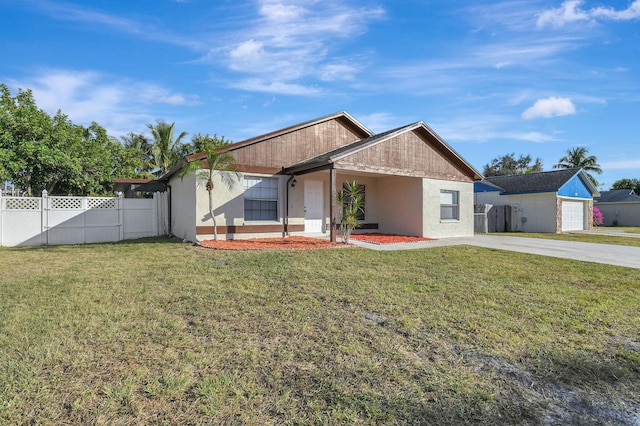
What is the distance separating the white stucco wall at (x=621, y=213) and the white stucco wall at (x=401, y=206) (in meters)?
31.4

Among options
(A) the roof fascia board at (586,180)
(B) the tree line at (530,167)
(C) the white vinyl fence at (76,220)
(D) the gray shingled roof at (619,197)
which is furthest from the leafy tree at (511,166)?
(C) the white vinyl fence at (76,220)

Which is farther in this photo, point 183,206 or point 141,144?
point 141,144

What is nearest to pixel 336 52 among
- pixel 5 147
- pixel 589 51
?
pixel 589 51

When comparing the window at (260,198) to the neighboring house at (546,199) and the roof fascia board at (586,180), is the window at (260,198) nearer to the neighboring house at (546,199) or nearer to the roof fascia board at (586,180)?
the neighboring house at (546,199)

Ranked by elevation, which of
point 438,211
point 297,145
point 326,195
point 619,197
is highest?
point 297,145

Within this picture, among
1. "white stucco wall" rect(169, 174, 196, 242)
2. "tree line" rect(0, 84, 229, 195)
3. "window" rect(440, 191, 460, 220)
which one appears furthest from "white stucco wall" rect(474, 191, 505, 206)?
"white stucco wall" rect(169, 174, 196, 242)

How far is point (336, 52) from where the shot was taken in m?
11.2

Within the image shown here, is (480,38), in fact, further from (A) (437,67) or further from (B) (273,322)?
(B) (273,322)

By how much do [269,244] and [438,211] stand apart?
825cm

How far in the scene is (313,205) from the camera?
14.1 meters

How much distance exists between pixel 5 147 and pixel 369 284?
65.0ft

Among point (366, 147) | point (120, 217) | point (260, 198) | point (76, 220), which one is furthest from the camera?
point (120, 217)

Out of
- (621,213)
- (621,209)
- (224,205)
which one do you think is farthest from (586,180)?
(224,205)

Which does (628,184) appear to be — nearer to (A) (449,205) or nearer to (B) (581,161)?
(B) (581,161)
